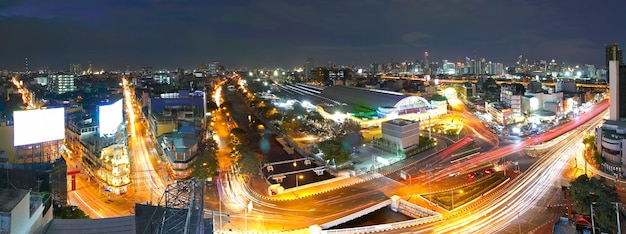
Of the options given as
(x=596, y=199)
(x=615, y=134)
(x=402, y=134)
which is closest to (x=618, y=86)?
(x=615, y=134)

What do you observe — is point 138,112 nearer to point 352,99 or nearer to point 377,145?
point 352,99

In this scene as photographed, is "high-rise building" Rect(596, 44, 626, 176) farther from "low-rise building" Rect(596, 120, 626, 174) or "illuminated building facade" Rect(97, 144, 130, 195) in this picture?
"illuminated building facade" Rect(97, 144, 130, 195)

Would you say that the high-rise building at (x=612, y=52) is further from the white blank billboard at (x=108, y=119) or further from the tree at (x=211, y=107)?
the white blank billboard at (x=108, y=119)

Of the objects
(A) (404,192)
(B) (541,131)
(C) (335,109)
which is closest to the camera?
(A) (404,192)

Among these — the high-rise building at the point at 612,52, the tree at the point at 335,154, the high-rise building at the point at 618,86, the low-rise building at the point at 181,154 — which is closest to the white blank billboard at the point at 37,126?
the low-rise building at the point at 181,154

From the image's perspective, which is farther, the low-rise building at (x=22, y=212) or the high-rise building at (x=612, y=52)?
the high-rise building at (x=612, y=52)

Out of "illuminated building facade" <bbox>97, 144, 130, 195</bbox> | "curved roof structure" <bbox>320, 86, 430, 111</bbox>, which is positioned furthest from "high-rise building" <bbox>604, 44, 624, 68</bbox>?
"illuminated building facade" <bbox>97, 144, 130, 195</bbox>

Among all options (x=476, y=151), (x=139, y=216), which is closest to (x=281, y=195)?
(x=139, y=216)
